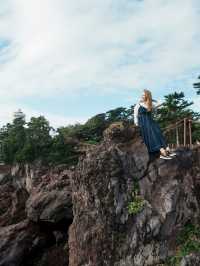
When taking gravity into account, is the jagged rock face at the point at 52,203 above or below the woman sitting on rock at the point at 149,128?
below

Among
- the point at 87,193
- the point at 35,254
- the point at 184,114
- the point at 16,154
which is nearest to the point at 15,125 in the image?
the point at 16,154

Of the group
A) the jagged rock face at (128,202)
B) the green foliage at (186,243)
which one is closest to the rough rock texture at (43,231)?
the jagged rock face at (128,202)

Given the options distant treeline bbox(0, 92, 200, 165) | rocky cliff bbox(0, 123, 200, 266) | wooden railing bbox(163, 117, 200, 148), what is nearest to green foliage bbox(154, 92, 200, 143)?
distant treeline bbox(0, 92, 200, 165)

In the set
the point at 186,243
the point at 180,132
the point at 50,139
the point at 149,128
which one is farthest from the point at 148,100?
the point at 50,139

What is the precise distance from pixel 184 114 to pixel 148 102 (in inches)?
609

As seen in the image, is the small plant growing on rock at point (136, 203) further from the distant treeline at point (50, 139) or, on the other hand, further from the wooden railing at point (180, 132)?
the distant treeline at point (50, 139)

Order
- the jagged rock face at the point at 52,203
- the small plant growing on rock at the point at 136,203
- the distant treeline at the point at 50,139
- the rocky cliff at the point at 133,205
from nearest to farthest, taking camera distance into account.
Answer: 1. the rocky cliff at the point at 133,205
2. the small plant growing on rock at the point at 136,203
3. the jagged rock face at the point at 52,203
4. the distant treeline at the point at 50,139

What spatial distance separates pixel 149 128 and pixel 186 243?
3.20m

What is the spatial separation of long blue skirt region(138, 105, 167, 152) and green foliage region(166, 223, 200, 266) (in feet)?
7.61

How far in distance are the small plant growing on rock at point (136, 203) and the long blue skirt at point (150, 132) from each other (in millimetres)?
1174

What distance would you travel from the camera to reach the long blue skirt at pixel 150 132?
526 inches

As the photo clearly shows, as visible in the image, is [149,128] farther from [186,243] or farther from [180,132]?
[180,132]

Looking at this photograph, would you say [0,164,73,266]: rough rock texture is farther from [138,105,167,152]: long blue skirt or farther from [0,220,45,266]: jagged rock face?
[138,105,167,152]: long blue skirt

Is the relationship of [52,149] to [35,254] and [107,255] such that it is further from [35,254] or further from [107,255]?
[107,255]
